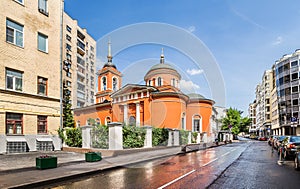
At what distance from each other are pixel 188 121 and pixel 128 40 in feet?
96.4

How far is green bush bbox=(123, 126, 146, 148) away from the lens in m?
20.4

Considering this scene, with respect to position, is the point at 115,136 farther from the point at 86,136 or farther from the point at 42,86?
the point at 42,86

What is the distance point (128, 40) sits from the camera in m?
16.0

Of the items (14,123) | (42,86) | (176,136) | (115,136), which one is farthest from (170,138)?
(14,123)

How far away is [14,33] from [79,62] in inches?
2159

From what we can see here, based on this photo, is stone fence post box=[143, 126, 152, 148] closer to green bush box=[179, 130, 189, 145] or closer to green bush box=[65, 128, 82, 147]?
green bush box=[65, 128, 82, 147]

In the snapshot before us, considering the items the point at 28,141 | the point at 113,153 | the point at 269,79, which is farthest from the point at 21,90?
the point at 269,79

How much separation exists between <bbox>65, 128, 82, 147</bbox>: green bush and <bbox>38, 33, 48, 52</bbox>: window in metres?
8.07

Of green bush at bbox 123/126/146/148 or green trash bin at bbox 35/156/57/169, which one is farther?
green bush at bbox 123/126/146/148

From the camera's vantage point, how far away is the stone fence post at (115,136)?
62.4 feet

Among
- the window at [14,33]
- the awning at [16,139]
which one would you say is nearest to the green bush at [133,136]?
the awning at [16,139]

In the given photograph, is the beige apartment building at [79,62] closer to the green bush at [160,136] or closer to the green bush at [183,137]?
the green bush at [183,137]

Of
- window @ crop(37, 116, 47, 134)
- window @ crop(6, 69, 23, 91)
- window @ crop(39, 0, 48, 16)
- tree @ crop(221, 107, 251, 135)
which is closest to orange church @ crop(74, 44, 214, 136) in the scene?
window @ crop(39, 0, 48, 16)

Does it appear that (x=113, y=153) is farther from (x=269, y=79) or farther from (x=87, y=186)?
(x=269, y=79)
